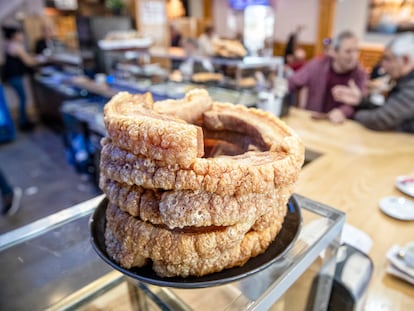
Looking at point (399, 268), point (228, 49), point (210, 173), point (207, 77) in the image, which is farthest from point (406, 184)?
point (207, 77)

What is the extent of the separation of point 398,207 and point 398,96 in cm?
139

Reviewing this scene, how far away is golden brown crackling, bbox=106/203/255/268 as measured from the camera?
57cm

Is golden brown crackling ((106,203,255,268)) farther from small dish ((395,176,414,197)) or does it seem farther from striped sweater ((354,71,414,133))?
striped sweater ((354,71,414,133))

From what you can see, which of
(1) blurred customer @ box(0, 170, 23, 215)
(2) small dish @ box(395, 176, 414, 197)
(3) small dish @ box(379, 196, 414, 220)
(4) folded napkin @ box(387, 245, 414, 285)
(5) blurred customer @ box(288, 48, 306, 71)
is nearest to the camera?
(4) folded napkin @ box(387, 245, 414, 285)

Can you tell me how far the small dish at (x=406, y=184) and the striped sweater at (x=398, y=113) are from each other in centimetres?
88

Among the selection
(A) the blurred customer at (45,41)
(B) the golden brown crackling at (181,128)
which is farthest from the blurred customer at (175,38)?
(B) the golden brown crackling at (181,128)

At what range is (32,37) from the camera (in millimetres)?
6367

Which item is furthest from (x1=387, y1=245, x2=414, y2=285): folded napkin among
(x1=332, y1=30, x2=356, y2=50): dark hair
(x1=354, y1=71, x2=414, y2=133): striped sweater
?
(x1=332, y1=30, x2=356, y2=50): dark hair

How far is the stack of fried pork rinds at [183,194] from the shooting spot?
0.54 meters

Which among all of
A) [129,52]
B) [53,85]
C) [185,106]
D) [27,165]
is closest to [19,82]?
[53,85]

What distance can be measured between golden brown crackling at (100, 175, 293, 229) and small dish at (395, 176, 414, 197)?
3.54ft

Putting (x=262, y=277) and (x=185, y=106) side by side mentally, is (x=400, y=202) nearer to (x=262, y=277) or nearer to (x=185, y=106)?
(x=262, y=277)

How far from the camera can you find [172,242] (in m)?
0.57

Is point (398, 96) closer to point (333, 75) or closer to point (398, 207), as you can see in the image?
point (333, 75)
